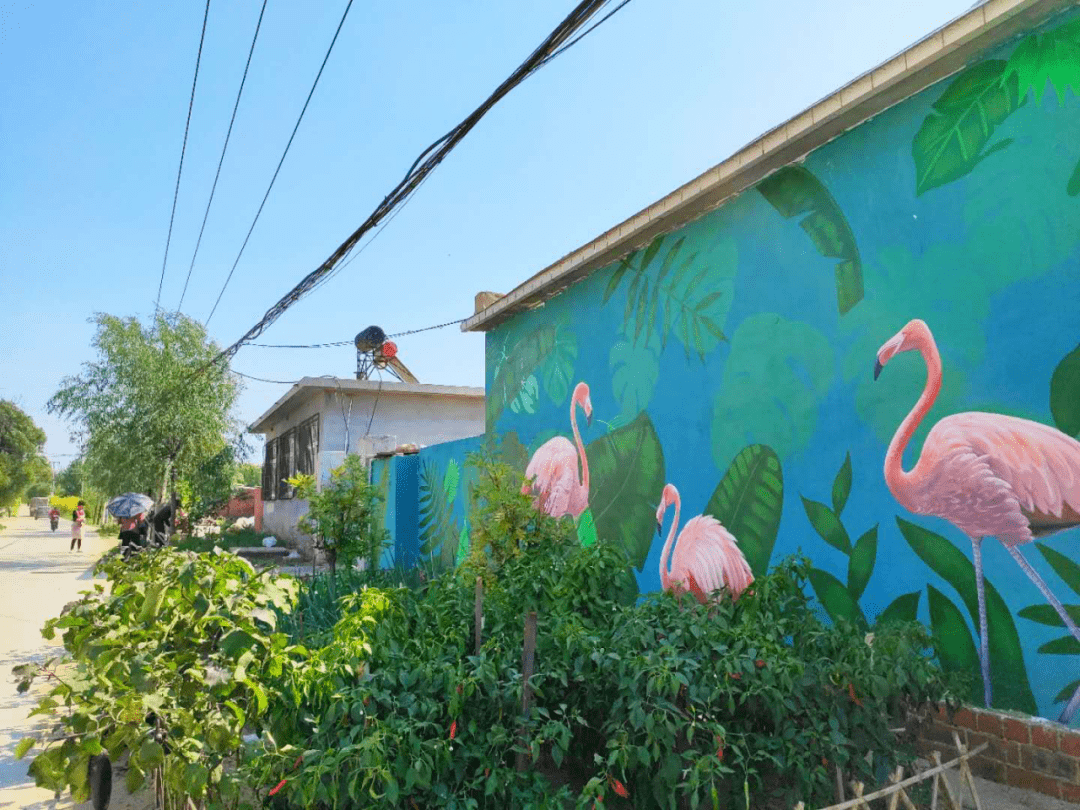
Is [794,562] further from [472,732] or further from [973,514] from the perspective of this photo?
[472,732]

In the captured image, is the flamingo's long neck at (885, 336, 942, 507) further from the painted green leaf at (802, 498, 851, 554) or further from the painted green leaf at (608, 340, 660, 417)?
the painted green leaf at (608, 340, 660, 417)

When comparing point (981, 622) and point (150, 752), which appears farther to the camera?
point (981, 622)

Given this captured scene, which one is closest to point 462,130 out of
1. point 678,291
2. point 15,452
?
point 678,291

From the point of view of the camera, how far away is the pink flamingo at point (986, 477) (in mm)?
3342

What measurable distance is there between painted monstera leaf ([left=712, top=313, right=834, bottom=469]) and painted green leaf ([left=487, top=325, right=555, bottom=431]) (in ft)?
9.64

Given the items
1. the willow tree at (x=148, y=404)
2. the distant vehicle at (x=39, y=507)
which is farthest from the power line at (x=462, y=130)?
the distant vehicle at (x=39, y=507)

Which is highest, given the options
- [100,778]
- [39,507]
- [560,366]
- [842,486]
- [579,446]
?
[560,366]

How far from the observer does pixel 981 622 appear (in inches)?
142

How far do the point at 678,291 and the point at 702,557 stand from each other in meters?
2.02

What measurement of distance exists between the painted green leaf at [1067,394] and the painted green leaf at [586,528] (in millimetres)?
4038

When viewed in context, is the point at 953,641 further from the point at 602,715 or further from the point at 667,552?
the point at 667,552

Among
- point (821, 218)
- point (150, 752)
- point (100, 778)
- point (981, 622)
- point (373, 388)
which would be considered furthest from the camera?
point (373, 388)

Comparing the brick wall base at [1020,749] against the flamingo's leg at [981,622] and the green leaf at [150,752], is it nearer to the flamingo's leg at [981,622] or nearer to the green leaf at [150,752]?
the flamingo's leg at [981,622]

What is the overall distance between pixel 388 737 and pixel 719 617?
5.63 ft
